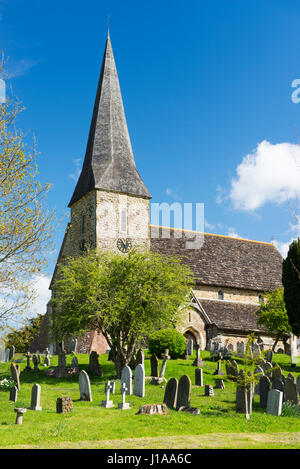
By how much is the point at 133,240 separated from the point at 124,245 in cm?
A: 92

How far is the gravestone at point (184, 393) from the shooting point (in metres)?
13.9

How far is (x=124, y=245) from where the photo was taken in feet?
111

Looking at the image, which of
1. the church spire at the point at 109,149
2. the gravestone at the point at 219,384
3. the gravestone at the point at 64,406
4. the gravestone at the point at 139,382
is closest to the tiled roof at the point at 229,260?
the church spire at the point at 109,149

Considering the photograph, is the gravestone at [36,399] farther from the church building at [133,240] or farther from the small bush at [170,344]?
the church building at [133,240]

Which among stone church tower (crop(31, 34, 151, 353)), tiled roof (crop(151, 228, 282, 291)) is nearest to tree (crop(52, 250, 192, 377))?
stone church tower (crop(31, 34, 151, 353))

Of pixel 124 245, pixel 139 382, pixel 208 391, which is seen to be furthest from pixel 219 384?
pixel 124 245

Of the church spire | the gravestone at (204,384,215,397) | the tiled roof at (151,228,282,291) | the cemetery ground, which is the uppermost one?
the church spire

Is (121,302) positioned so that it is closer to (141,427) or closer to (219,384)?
(219,384)

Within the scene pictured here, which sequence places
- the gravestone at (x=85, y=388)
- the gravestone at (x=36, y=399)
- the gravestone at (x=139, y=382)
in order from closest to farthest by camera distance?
the gravestone at (x=36, y=399) < the gravestone at (x=85, y=388) < the gravestone at (x=139, y=382)

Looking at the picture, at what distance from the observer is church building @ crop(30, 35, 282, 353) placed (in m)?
33.9

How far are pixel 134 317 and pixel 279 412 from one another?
31.5 ft

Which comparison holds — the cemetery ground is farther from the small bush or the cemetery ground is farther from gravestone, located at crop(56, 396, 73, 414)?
the small bush

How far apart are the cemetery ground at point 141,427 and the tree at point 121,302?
4881 mm
